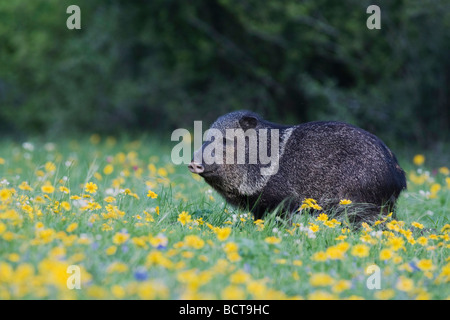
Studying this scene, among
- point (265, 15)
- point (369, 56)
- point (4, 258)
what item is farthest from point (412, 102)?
point (4, 258)

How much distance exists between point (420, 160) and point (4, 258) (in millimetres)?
5741

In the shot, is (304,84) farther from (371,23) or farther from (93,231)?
(93,231)

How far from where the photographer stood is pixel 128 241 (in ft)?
10.5

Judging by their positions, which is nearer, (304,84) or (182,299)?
(182,299)

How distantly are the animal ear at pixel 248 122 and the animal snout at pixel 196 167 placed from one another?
564mm

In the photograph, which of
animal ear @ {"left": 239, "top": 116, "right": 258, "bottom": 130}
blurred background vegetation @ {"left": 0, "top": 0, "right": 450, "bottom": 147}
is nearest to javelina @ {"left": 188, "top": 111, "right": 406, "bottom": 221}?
animal ear @ {"left": 239, "top": 116, "right": 258, "bottom": 130}

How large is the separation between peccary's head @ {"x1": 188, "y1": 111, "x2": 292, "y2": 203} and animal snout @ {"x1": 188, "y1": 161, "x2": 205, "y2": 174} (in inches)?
2.2

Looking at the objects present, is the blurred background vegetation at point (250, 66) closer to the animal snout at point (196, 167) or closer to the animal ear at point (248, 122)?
the animal ear at point (248, 122)

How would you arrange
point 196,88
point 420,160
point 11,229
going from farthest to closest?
1. point 196,88
2. point 420,160
3. point 11,229

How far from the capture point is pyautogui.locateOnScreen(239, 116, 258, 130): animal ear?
15.5 feet

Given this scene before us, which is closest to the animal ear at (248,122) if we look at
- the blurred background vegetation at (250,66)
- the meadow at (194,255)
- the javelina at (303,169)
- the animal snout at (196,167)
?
the javelina at (303,169)

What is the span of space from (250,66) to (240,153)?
20.0 feet
